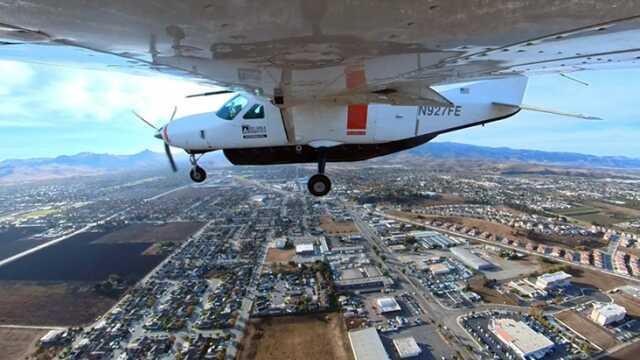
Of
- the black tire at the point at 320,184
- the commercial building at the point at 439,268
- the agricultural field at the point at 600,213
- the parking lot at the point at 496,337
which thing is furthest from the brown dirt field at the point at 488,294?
the agricultural field at the point at 600,213

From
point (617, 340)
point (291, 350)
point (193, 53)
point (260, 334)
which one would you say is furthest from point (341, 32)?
point (617, 340)

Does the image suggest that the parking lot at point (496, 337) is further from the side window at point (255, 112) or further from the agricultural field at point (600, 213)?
the agricultural field at point (600, 213)

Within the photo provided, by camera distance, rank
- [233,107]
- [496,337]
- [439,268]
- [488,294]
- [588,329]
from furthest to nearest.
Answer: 1. [439,268]
2. [488,294]
3. [588,329]
4. [496,337]
5. [233,107]

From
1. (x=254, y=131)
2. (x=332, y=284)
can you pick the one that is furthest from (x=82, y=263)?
(x=254, y=131)

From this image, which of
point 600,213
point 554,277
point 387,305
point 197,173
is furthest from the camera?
point 600,213

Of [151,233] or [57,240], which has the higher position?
[151,233]

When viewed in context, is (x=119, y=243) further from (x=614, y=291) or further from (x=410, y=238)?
(x=614, y=291)

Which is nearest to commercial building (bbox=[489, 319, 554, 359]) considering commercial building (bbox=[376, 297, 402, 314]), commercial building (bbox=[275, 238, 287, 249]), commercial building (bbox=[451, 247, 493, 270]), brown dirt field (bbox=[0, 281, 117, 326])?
commercial building (bbox=[376, 297, 402, 314])

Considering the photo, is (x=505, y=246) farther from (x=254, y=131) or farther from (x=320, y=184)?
(x=254, y=131)
